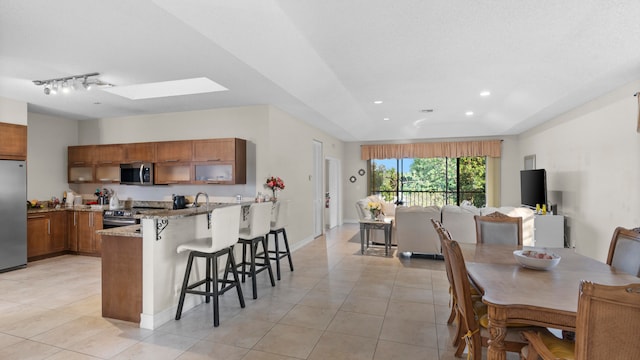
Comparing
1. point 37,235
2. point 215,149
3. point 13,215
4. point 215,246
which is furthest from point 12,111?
point 215,246

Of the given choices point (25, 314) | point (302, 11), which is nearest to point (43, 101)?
point (25, 314)

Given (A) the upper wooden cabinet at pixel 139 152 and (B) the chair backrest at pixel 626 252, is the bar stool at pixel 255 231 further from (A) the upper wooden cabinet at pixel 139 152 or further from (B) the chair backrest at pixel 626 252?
(B) the chair backrest at pixel 626 252

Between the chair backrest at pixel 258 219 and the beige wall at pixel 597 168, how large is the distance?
4492 millimetres

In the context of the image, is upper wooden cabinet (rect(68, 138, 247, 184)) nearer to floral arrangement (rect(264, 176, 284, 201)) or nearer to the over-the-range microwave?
the over-the-range microwave

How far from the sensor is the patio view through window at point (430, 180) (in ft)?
→ 30.7

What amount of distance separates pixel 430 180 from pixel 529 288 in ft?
26.8

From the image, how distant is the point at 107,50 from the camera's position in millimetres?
3094

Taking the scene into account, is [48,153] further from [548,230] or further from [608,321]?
[548,230]

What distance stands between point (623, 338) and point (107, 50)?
415 cm

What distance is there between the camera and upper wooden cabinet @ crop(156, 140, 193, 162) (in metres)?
5.29

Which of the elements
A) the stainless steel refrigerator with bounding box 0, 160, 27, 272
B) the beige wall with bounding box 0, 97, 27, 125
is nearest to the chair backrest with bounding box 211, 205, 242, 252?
the stainless steel refrigerator with bounding box 0, 160, 27, 272

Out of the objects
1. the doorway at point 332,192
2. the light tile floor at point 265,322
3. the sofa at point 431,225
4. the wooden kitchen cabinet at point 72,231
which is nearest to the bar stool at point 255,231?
the light tile floor at point 265,322

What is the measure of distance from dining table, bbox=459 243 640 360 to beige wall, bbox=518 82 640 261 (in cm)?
239

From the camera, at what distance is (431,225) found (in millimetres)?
5387
